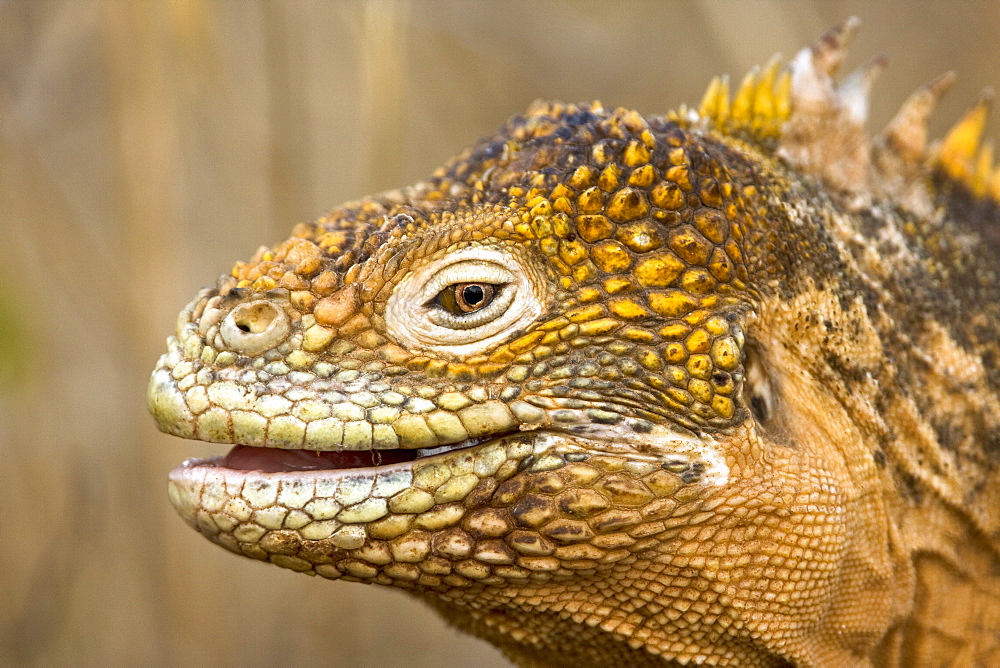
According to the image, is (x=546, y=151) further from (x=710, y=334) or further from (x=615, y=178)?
(x=710, y=334)

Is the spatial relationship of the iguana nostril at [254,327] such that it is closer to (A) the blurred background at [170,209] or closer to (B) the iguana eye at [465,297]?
(B) the iguana eye at [465,297]

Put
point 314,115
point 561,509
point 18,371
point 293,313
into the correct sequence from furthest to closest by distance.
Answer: point 314,115
point 18,371
point 293,313
point 561,509

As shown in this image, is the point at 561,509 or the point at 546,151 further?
the point at 546,151

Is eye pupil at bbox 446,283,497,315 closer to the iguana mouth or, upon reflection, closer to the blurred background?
the iguana mouth

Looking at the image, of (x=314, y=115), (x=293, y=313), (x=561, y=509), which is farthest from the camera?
(x=314, y=115)

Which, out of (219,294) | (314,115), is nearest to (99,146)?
(314,115)

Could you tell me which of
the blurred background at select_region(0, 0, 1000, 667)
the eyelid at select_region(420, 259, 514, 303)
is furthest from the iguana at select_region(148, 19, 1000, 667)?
the blurred background at select_region(0, 0, 1000, 667)

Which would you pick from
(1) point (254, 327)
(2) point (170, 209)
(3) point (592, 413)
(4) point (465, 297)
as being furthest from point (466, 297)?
(2) point (170, 209)
